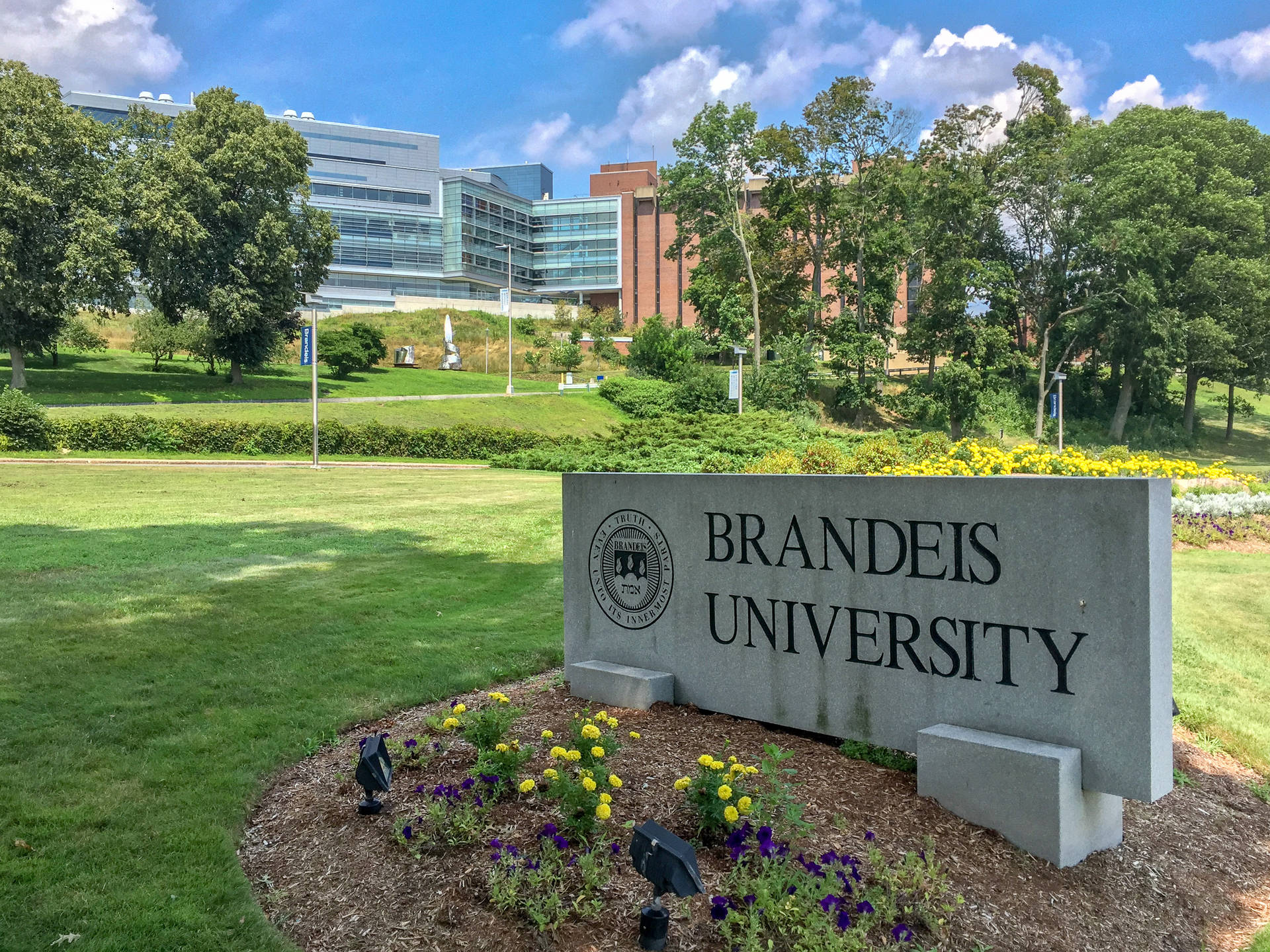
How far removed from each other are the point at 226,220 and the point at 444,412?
46.8 feet

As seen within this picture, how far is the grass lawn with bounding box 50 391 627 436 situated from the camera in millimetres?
29734

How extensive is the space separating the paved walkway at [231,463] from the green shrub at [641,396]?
600 inches

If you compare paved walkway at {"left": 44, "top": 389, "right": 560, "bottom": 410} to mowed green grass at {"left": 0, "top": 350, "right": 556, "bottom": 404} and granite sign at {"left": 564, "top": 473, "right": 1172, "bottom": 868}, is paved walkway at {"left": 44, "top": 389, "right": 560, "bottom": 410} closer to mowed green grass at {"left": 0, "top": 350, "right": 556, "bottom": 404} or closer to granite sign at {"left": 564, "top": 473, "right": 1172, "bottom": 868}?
mowed green grass at {"left": 0, "top": 350, "right": 556, "bottom": 404}

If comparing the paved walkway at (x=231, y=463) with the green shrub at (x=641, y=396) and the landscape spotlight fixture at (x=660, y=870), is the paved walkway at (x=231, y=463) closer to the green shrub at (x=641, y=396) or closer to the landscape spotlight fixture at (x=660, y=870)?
the green shrub at (x=641, y=396)

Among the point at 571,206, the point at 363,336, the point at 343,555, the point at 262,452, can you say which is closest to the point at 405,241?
the point at 571,206

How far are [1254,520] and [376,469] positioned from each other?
19387mm

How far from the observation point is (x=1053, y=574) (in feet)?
12.0

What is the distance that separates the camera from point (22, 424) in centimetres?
2283

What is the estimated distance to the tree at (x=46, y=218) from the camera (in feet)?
109

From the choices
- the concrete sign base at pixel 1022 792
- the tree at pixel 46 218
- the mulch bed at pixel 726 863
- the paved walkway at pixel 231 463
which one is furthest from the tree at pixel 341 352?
the concrete sign base at pixel 1022 792

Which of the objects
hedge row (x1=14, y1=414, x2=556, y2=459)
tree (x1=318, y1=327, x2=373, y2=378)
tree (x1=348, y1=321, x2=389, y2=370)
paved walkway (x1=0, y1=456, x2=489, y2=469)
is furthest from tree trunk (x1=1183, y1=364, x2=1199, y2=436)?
tree (x1=348, y1=321, x2=389, y2=370)

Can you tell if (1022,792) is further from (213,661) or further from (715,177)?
(715,177)

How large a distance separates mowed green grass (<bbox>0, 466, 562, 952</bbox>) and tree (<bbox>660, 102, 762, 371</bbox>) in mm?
35413

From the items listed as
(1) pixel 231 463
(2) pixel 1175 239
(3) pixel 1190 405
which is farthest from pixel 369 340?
(3) pixel 1190 405
